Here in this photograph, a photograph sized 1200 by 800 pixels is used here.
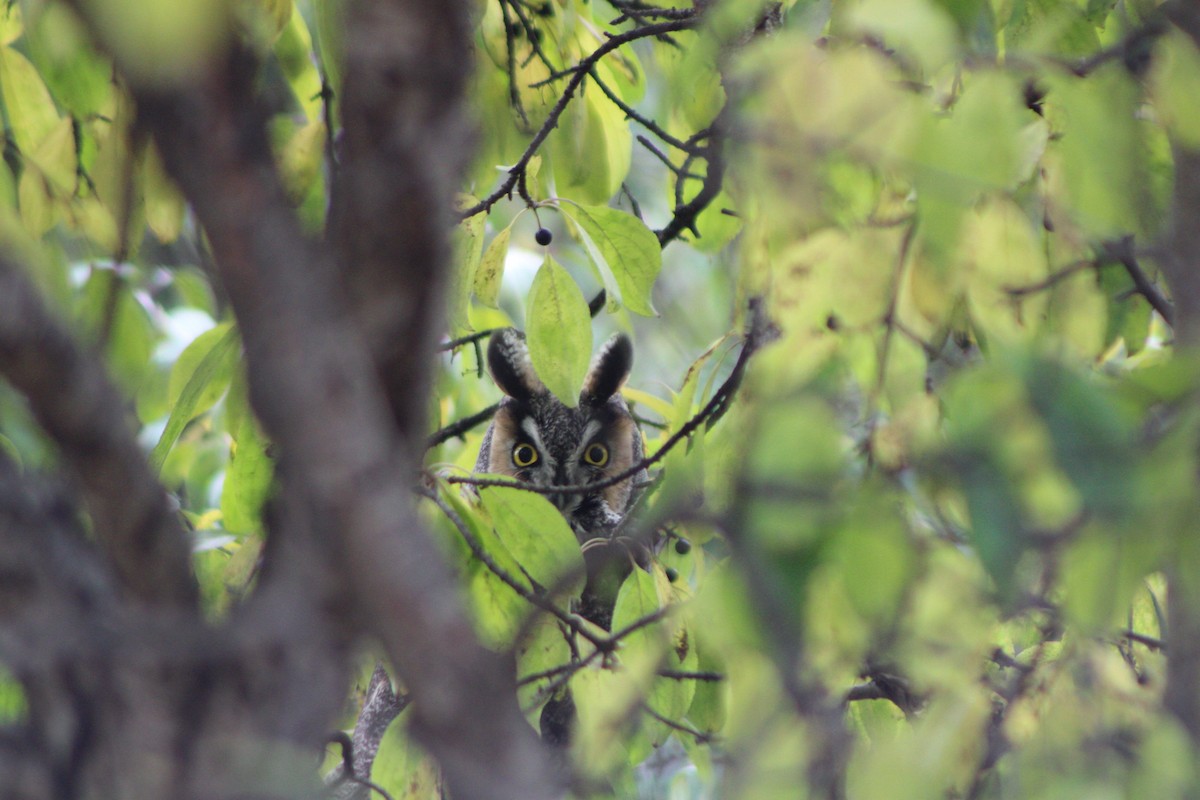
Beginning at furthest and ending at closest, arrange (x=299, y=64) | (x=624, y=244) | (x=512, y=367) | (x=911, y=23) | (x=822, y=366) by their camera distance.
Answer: (x=512, y=367) → (x=299, y=64) → (x=624, y=244) → (x=822, y=366) → (x=911, y=23)

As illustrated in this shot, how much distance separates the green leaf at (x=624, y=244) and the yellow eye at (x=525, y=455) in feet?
4.91

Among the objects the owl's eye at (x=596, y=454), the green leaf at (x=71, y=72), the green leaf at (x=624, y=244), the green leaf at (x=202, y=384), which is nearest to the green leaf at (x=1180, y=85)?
the green leaf at (x=624, y=244)

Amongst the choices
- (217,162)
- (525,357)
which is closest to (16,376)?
(217,162)

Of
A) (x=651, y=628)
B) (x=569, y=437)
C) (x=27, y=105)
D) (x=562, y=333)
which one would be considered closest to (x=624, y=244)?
(x=562, y=333)

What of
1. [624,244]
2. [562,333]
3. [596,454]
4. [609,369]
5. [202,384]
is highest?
[609,369]

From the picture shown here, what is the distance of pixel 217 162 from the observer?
399 millimetres

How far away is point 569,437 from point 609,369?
0.71 ft

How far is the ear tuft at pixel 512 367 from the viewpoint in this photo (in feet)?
8.14

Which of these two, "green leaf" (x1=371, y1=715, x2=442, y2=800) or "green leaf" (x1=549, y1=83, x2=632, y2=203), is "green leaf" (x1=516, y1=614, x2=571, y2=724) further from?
"green leaf" (x1=549, y1=83, x2=632, y2=203)

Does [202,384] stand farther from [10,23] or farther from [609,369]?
[609,369]

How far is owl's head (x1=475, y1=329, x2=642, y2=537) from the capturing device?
2.57 meters

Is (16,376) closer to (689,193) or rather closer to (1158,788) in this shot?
(1158,788)

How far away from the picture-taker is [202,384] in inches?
36.6

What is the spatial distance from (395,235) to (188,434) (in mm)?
2307
